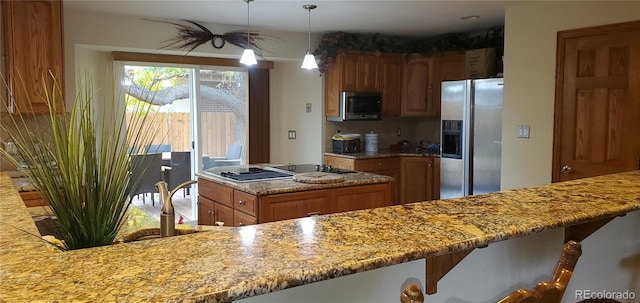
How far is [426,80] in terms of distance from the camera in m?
6.11

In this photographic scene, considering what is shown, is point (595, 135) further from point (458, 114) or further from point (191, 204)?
point (191, 204)

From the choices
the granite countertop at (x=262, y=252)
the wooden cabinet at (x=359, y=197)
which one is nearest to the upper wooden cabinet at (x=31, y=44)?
the wooden cabinet at (x=359, y=197)

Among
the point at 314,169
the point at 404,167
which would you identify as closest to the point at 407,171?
the point at 404,167

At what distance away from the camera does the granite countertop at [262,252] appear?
0.78 metres

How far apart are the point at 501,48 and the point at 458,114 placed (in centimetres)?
91

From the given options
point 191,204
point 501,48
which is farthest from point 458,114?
point 191,204

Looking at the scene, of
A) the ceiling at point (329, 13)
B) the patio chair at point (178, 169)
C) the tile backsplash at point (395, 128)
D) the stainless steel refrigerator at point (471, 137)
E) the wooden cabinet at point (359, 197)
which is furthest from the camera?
the tile backsplash at point (395, 128)

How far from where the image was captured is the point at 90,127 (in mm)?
1223

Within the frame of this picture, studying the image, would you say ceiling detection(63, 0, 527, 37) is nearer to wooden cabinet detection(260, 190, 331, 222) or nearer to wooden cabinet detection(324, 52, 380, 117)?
wooden cabinet detection(324, 52, 380, 117)

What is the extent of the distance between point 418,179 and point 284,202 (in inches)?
114

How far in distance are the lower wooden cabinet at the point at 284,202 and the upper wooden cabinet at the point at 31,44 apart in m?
1.56

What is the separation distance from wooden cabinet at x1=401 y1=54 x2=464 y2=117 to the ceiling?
442 mm

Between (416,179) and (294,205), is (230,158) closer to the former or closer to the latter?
(416,179)

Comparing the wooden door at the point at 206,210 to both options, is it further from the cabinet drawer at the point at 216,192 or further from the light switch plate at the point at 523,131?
the light switch plate at the point at 523,131
